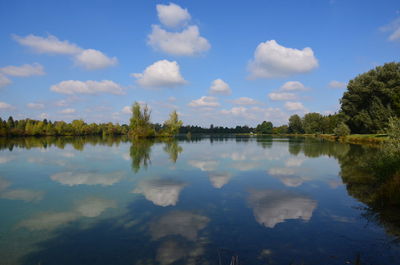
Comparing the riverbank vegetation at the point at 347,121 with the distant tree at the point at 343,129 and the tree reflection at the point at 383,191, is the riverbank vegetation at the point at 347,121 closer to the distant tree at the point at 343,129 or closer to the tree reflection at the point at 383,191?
the distant tree at the point at 343,129

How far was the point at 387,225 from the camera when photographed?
7008 mm

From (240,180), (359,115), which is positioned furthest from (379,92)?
(240,180)

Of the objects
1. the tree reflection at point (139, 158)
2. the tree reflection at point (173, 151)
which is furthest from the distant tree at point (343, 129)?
the tree reflection at point (139, 158)

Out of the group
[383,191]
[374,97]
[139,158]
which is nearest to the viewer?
[383,191]

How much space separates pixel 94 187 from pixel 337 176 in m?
13.6

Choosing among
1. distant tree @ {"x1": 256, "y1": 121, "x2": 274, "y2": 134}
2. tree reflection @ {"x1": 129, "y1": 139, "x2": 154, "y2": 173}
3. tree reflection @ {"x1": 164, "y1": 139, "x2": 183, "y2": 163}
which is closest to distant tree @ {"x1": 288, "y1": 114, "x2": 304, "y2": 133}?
distant tree @ {"x1": 256, "y1": 121, "x2": 274, "y2": 134}

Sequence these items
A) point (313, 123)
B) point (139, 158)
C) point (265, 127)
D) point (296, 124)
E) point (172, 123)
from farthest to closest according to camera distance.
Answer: point (265, 127)
point (296, 124)
point (313, 123)
point (172, 123)
point (139, 158)

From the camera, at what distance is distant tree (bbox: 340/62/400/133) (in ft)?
150

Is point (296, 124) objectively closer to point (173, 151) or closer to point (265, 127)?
point (265, 127)

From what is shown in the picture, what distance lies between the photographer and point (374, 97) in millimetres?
48469

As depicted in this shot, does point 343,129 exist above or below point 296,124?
below

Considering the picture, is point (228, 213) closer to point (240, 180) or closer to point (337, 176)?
point (240, 180)

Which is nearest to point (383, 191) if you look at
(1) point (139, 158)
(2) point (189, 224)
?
(2) point (189, 224)

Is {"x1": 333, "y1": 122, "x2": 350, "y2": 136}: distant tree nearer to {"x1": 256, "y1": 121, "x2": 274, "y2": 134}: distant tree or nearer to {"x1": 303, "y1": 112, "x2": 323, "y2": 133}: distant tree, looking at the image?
{"x1": 303, "y1": 112, "x2": 323, "y2": 133}: distant tree
